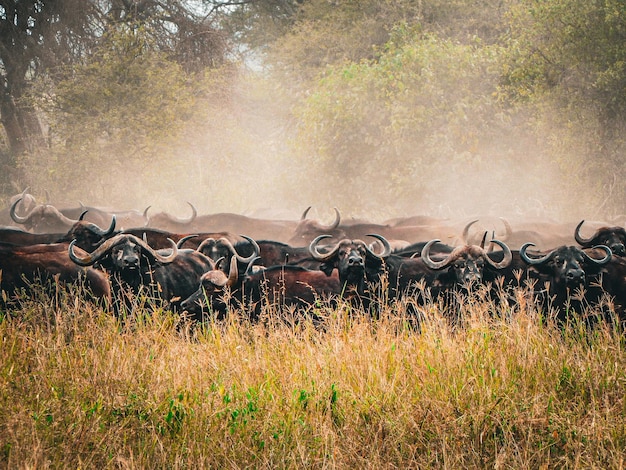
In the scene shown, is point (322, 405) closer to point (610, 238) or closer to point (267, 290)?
point (267, 290)

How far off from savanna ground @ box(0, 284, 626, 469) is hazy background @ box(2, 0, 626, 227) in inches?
541

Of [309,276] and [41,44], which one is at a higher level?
[41,44]

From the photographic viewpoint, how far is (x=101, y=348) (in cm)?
590

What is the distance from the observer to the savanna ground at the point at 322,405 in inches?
169

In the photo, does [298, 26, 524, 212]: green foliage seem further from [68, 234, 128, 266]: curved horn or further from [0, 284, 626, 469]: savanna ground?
[0, 284, 626, 469]: savanna ground

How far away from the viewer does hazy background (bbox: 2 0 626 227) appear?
18.7m

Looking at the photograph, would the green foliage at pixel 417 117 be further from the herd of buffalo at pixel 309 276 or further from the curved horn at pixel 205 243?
the curved horn at pixel 205 243

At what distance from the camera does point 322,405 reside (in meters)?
4.75

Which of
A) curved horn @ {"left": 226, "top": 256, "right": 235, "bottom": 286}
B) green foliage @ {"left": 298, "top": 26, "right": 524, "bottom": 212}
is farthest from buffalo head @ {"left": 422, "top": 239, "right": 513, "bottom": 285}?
green foliage @ {"left": 298, "top": 26, "right": 524, "bottom": 212}

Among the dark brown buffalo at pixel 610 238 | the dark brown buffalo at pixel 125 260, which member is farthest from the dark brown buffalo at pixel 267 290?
the dark brown buffalo at pixel 610 238

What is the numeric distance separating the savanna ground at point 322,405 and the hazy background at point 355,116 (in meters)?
13.8

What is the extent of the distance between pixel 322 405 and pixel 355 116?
20.4 metres

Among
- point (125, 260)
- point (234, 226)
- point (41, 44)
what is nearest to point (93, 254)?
point (125, 260)

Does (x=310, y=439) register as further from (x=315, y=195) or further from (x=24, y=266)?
(x=315, y=195)
